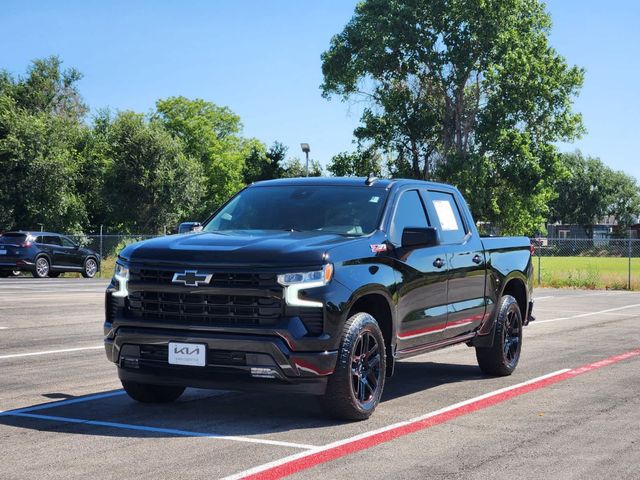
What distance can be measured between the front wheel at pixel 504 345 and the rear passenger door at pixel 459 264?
0.44 meters

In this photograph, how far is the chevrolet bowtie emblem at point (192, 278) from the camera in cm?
691

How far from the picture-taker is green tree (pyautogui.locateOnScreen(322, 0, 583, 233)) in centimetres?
4828

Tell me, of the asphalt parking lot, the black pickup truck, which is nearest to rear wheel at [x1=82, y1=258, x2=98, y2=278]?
the asphalt parking lot

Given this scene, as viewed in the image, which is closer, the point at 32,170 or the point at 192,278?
the point at 192,278

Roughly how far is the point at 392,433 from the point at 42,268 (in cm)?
2931

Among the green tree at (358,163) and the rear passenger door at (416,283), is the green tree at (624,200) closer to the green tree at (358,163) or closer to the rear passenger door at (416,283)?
the green tree at (358,163)

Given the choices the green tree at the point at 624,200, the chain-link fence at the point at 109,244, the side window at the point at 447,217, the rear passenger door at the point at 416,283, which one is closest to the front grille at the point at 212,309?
the rear passenger door at the point at 416,283

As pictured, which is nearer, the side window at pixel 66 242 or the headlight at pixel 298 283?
the headlight at pixel 298 283

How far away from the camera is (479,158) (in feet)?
157

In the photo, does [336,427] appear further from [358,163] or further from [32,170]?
[358,163]

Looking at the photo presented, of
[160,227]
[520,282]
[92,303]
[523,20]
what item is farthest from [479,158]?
[520,282]

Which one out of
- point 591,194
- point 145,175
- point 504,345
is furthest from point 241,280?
point 591,194

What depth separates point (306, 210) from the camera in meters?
8.33

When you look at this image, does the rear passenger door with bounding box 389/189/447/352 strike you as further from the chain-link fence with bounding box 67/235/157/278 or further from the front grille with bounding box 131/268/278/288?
the chain-link fence with bounding box 67/235/157/278
